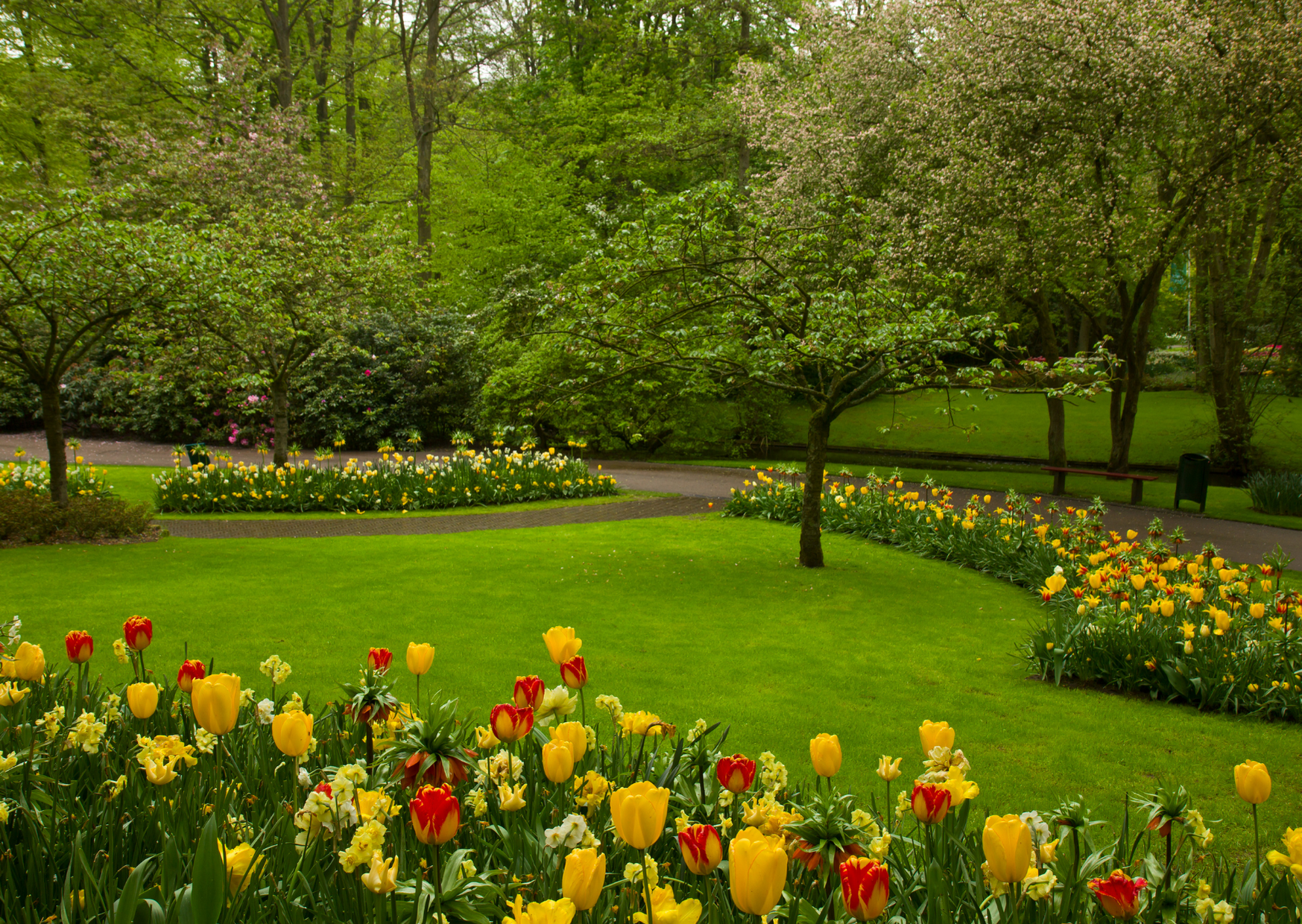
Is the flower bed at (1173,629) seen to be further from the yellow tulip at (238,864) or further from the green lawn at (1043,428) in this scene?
the green lawn at (1043,428)

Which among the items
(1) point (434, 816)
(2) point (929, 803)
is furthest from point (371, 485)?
(2) point (929, 803)

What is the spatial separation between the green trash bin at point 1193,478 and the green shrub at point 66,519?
49.8ft

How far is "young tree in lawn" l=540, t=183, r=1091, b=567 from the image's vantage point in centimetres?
807

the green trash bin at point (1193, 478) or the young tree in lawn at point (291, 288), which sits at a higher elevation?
the young tree in lawn at point (291, 288)

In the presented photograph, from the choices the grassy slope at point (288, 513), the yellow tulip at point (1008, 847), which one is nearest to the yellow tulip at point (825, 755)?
the yellow tulip at point (1008, 847)

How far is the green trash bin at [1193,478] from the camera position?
530 inches

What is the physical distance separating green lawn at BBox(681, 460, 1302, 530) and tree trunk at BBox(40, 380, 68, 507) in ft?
35.9

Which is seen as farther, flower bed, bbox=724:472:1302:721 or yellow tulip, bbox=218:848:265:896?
flower bed, bbox=724:472:1302:721

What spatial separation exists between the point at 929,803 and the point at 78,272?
10.7 metres

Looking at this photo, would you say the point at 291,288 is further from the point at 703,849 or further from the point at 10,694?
the point at 703,849

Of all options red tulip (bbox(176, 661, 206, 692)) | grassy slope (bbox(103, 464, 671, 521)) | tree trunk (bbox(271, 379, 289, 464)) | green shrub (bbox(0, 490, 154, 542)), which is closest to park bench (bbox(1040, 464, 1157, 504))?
grassy slope (bbox(103, 464, 671, 521))

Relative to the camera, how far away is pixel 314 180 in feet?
74.3

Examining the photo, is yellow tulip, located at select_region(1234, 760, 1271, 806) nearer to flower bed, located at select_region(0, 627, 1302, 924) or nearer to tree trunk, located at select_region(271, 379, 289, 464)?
flower bed, located at select_region(0, 627, 1302, 924)

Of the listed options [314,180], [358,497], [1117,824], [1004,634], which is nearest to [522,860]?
[1117,824]
